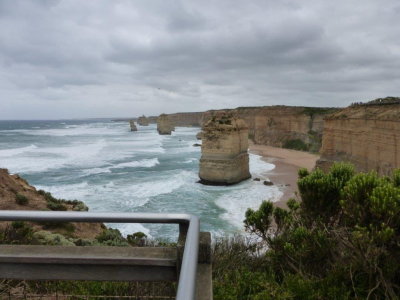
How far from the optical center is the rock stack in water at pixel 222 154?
3012 centimetres

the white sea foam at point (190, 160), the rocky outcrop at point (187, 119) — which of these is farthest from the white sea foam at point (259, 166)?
the rocky outcrop at point (187, 119)

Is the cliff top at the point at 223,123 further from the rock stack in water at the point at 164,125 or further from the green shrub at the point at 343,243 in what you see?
the rock stack in water at the point at 164,125

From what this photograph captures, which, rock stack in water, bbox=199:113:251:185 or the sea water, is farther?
rock stack in water, bbox=199:113:251:185

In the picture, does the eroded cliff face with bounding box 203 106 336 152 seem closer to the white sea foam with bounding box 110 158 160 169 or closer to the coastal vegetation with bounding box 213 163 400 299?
the white sea foam with bounding box 110 158 160 169

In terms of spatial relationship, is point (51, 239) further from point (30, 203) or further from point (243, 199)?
point (243, 199)

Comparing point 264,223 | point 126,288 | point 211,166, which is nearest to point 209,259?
point 126,288

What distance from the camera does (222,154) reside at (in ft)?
101

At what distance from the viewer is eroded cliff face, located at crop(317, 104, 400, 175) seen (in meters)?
21.9

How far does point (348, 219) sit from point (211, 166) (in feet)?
79.0

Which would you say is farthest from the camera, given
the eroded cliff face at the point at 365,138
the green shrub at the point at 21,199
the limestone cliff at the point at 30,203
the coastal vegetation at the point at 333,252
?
the eroded cliff face at the point at 365,138

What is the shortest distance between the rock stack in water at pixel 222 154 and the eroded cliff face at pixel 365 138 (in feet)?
26.1

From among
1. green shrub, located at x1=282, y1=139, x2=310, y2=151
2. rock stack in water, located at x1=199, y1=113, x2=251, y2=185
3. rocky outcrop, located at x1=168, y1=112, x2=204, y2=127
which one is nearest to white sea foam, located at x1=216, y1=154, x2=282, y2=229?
rock stack in water, located at x1=199, y1=113, x2=251, y2=185

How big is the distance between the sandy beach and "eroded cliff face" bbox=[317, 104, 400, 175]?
4158 millimetres

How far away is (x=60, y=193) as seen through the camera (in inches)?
998
